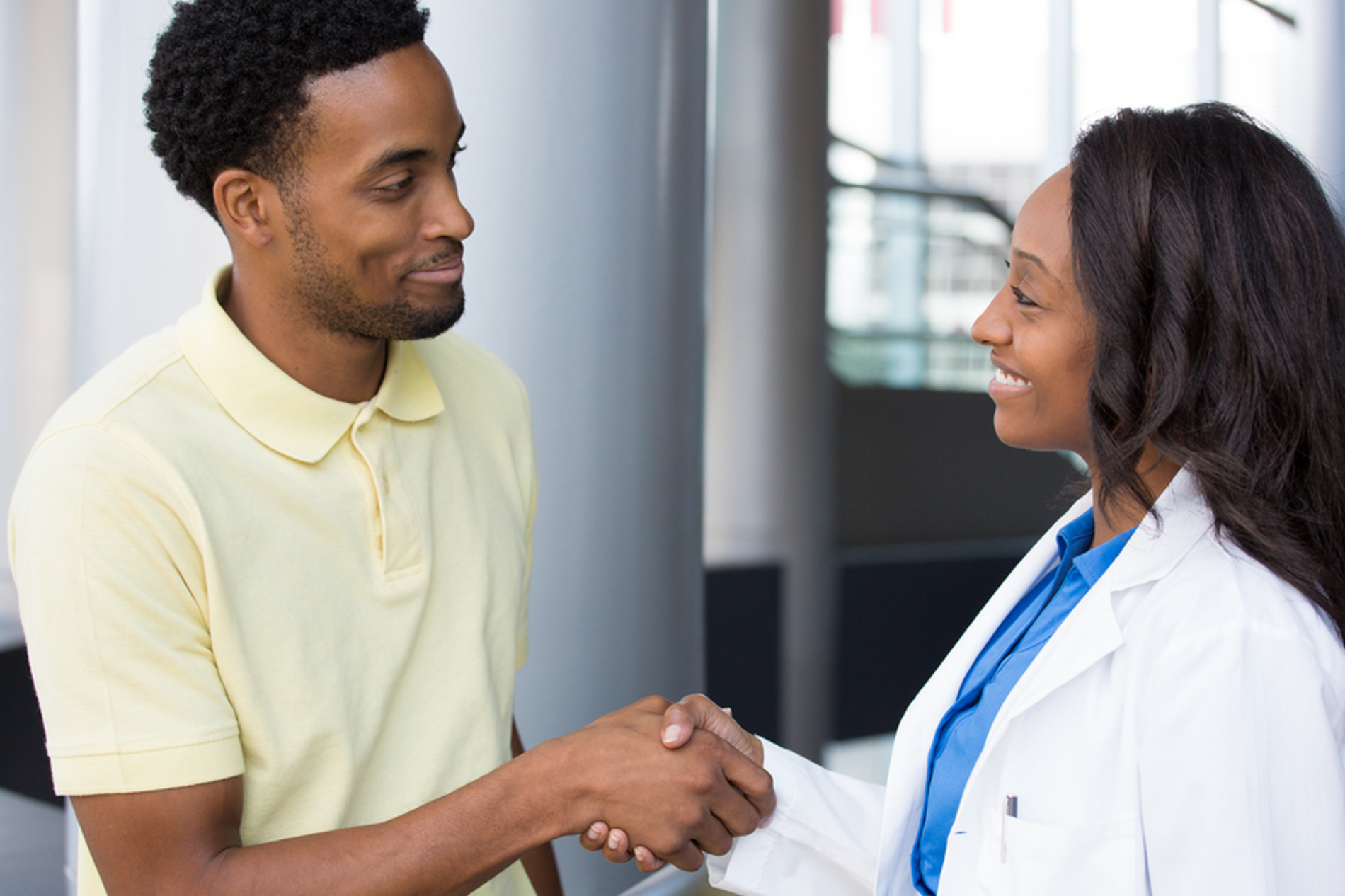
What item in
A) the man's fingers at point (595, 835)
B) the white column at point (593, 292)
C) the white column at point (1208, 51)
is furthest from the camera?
the white column at point (1208, 51)

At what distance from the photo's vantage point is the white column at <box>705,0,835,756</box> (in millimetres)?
7109

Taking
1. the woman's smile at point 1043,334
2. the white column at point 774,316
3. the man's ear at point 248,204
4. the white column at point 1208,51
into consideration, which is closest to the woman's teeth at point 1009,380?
the woman's smile at point 1043,334

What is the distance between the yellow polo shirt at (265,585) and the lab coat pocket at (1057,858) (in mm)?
624

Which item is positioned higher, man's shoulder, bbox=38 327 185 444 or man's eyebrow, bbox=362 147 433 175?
man's eyebrow, bbox=362 147 433 175

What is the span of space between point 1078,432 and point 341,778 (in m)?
0.97

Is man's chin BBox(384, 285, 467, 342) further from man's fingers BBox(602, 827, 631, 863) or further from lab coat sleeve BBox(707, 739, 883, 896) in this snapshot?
lab coat sleeve BBox(707, 739, 883, 896)

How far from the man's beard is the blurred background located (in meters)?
0.69

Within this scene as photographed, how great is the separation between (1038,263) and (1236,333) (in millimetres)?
254

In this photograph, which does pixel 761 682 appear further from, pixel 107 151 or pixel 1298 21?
pixel 1298 21

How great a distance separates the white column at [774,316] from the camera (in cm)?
711

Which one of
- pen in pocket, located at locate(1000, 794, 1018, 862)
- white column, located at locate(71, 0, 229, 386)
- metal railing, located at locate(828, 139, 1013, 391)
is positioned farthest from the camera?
metal railing, located at locate(828, 139, 1013, 391)

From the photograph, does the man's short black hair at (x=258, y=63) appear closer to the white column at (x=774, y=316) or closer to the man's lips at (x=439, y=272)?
the man's lips at (x=439, y=272)

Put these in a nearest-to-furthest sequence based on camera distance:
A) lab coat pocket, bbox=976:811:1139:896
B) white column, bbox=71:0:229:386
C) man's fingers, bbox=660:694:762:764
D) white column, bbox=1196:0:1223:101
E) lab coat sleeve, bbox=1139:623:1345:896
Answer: lab coat sleeve, bbox=1139:623:1345:896 < lab coat pocket, bbox=976:811:1139:896 < man's fingers, bbox=660:694:762:764 < white column, bbox=71:0:229:386 < white column, bbox=1196:0:1223:101

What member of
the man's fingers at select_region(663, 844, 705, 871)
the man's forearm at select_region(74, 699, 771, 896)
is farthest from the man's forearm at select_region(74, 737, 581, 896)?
the man's fingers at select_region(663, 844, 705, 871)
